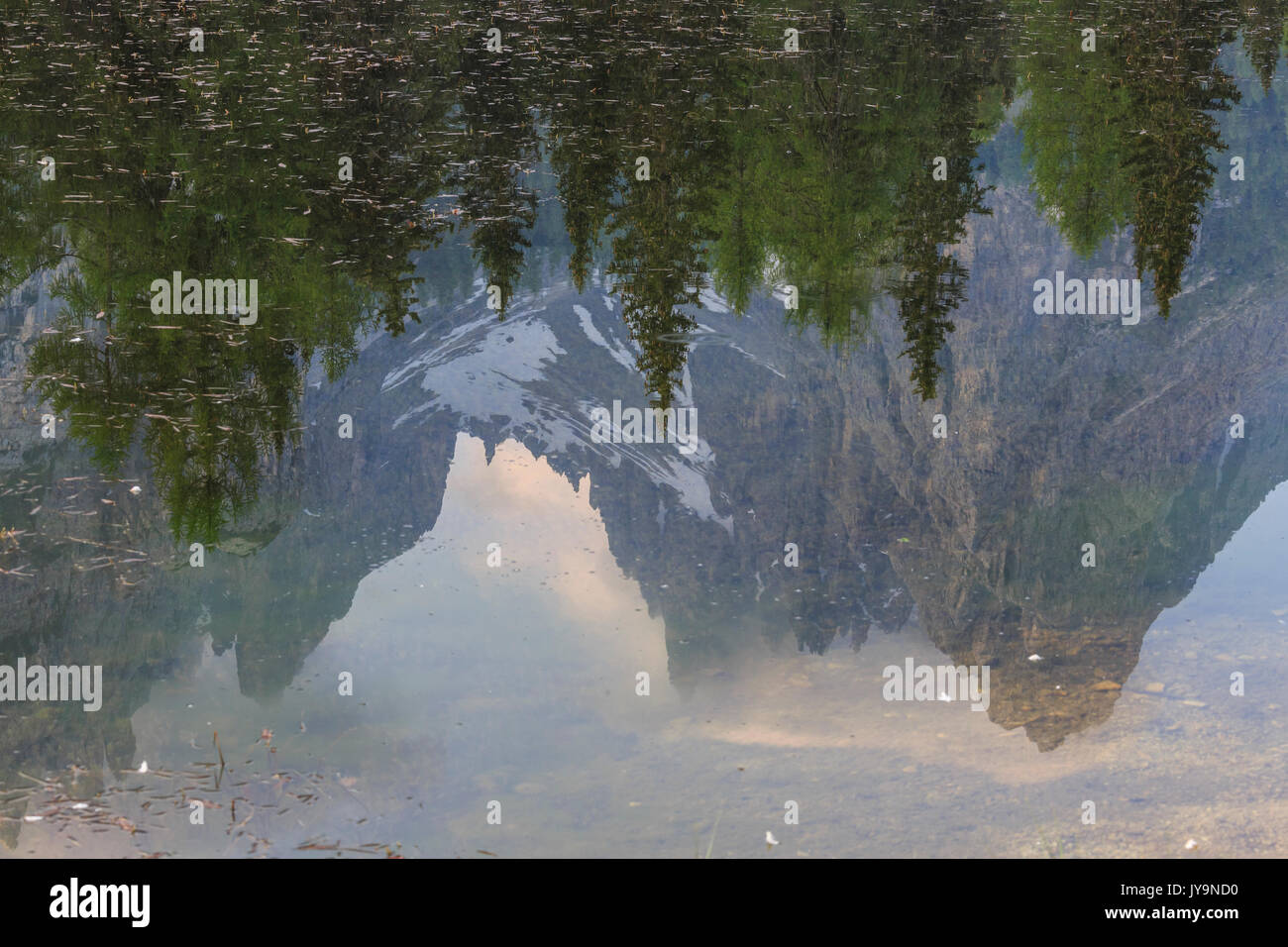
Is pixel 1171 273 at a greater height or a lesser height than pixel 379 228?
lesser

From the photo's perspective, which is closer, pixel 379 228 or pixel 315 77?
pixel 379 228

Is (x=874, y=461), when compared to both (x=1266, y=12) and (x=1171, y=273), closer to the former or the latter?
(x=1171, y=273)

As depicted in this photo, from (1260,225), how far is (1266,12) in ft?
99.9

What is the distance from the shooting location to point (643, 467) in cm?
2009

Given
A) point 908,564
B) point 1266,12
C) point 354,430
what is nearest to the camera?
point 908,564

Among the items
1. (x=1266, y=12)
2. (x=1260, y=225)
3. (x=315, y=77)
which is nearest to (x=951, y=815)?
(x=1260, y=225)

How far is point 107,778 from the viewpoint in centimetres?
1130

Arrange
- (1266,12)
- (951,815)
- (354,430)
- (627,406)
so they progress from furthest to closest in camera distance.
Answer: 1. (1266,12)
2. (627,406)
3. (354,430)
4. (951,815)

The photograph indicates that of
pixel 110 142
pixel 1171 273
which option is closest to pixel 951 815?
pixel 1171 273

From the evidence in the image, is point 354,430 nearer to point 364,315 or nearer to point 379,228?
point 364,315

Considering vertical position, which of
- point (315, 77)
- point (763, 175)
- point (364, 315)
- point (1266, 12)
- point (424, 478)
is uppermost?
point (1266, 12)

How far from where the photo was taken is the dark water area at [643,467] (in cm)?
1149

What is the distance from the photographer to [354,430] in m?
18.9

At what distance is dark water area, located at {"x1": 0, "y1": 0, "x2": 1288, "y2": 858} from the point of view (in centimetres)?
1149
